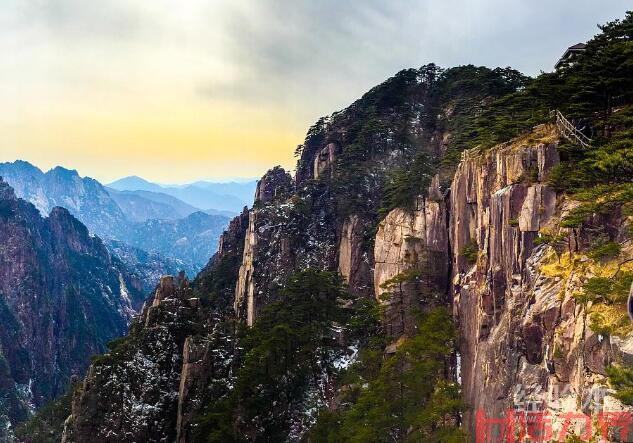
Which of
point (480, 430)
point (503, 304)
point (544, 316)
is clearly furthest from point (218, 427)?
point (544, 316)

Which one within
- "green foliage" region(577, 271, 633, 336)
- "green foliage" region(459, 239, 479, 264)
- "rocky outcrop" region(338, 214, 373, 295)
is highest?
"rocky outcrop" region(338, 214, 373, 295)

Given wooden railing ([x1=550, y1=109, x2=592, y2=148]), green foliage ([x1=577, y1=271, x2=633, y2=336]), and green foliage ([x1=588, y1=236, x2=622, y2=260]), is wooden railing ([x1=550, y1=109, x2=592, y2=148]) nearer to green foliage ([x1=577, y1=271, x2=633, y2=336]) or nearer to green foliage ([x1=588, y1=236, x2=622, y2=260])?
green foliage ([x1=588, y1=236, x2=622, y2=260])

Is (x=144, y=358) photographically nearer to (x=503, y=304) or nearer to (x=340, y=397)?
(x=340, y=397)

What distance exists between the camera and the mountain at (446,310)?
70.1ft

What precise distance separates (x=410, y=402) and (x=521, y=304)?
10.1m

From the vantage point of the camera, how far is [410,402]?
31156 mm

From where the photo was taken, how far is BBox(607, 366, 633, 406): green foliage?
1595 cm

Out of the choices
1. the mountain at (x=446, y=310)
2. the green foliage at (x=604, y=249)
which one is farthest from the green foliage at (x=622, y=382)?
the green foliage at (x=604, y=249)

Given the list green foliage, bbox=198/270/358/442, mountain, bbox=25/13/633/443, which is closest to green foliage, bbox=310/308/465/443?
mountain, bbox=25/13/633/443

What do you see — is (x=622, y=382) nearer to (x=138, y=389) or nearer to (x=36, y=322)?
(x=138, y=389)

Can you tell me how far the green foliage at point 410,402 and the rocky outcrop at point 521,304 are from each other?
159 centimetres

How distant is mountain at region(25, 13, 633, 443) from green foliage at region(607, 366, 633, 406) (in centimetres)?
6

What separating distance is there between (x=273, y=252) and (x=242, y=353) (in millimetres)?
26405

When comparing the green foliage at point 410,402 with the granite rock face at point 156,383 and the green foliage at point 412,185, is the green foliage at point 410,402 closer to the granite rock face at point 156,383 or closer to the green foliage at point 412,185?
the granite rock face at point 156,383
